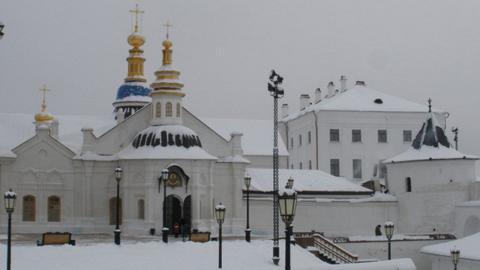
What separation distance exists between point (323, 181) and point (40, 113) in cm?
1918

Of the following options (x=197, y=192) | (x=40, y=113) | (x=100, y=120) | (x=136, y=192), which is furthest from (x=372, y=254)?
(x=40, y=113)

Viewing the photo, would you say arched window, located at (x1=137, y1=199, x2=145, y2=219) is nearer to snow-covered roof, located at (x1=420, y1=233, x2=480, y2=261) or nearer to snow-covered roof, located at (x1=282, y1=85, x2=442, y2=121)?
snow-covered roof, located at (x1=420, y1=233, x2=480, y2=261)

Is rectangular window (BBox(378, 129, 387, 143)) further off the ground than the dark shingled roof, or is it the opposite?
rectangular window (BBox(378, 129, 387, 143))

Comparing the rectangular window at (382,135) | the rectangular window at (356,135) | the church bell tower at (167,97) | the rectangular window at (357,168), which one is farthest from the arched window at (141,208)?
the rectangular window at (382,135)

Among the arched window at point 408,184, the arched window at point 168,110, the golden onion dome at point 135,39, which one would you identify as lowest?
the arched window at point 408,184

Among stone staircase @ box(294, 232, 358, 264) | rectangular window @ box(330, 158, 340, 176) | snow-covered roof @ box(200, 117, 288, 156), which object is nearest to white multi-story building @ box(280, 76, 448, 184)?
rectangular window @ box(330, 158, 340, 176)

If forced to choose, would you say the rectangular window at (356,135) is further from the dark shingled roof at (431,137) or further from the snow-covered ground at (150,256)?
the snow-covered ground at (150,256)

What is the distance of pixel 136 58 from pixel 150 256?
2485 centimetres

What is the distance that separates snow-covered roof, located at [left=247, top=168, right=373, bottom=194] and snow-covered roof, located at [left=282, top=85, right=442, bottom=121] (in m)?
13.2

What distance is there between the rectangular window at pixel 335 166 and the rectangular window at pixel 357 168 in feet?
4.70

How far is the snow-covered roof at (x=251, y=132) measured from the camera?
61.3m

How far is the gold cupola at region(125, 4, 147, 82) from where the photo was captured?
2237 inches

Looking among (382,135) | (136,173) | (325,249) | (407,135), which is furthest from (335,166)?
(325,249)

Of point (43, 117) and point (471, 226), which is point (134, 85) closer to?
point (43, 117)
